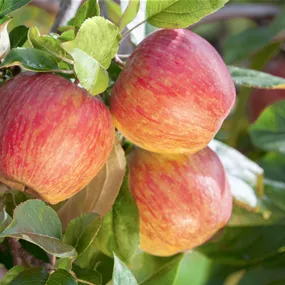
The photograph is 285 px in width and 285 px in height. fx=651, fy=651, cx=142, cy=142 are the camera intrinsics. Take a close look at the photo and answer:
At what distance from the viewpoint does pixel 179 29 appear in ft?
2.39

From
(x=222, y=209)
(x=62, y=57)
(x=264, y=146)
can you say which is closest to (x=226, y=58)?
(x=264, y=146)

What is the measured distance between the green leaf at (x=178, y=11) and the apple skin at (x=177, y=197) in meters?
0.17

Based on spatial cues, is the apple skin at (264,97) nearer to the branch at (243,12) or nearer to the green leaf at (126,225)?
the branch at (243,12)

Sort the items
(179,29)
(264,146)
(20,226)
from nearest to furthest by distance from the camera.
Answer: (20,226) < (179,29) < (264,146)

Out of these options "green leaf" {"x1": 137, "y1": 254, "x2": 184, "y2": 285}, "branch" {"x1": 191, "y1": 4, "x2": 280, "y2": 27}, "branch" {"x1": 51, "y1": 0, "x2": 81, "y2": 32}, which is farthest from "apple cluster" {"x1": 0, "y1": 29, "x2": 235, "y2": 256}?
"branch" {"x1": 191, "y1": 4, "x2": 280, "y2": 27}

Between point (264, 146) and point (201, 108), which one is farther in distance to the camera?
point (264, 146)

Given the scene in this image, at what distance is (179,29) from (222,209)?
0.23 m

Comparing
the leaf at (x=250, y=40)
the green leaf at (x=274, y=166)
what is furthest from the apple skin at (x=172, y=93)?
the leaf at (x=250, y=40)

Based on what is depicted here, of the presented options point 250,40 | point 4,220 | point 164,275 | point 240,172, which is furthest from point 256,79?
point 250,40

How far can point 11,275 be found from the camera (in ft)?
2.25

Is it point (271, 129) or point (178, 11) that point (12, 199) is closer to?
point (178, 11)

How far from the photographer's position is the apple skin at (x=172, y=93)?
2.24 ft

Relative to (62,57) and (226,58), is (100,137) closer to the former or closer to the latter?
(62,57)

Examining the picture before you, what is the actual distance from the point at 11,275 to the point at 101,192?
139mm
